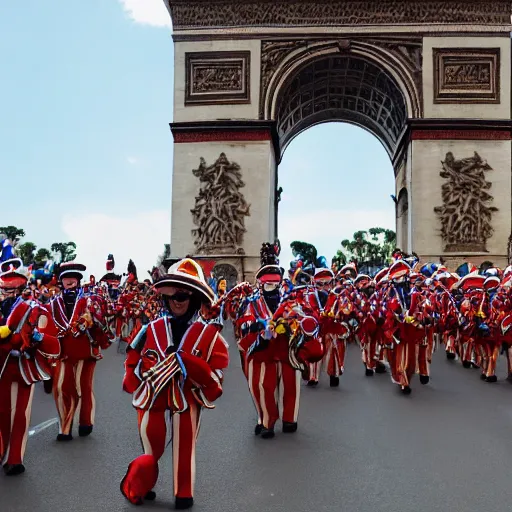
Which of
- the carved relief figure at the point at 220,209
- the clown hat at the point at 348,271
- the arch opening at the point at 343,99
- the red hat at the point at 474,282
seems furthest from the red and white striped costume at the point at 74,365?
the arch opening at the point at 343,99

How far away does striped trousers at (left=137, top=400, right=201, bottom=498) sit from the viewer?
4.46 m

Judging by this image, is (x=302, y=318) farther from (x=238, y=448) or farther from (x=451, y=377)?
(x=451, y=377)

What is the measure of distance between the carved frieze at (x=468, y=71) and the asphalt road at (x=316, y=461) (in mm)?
17614

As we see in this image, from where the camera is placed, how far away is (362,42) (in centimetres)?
2473

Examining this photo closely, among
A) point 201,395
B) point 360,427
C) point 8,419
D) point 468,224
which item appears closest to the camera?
point 201,395

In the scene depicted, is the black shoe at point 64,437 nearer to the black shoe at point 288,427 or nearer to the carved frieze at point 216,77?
the black shoe at point 288,427

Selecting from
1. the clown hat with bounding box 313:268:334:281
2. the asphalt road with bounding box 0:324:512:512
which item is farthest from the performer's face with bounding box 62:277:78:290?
the clown hat with bounding box 313:268:334:281

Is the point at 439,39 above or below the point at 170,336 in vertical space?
above

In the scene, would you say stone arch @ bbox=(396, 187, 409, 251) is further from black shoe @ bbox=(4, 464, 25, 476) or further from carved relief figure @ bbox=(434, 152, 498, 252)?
black shoe @ bbox=(4, 464, 25, 476)

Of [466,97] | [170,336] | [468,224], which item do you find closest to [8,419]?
[170,336]

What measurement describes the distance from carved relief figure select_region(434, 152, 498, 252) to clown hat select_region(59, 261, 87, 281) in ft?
60.5

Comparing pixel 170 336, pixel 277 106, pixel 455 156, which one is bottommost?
pixel 170 336

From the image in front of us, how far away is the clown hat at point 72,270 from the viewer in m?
7.17

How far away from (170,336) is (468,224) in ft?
68.5
